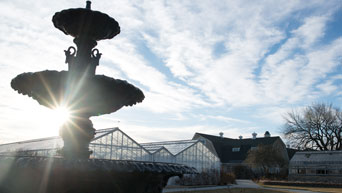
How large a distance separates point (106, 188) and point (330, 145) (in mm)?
43897

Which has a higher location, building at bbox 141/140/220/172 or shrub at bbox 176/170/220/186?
building at bbox 141/140/220/172

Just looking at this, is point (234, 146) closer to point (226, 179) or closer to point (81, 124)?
point (226, 179)

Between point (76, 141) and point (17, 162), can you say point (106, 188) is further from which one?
point (76, 141)

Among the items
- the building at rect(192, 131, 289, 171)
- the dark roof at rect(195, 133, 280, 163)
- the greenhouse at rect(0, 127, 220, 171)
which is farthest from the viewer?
the dark roof at rect(195, 133, 280, 163)

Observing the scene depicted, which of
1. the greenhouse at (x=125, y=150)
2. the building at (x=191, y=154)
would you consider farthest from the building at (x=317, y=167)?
the greenhouse at (x=125, y=150)

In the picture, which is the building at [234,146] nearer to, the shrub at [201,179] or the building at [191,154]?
the building at [191,154]

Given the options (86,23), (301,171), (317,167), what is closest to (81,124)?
(86,23)

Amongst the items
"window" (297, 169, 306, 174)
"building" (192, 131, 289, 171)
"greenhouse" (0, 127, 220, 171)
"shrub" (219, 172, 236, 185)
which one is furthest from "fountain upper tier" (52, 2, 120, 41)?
"building" (192, 131, 289, 171)

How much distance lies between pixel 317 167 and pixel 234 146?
60.5ft

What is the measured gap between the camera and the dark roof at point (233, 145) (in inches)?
2046

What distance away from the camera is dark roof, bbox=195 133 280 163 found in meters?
52.0

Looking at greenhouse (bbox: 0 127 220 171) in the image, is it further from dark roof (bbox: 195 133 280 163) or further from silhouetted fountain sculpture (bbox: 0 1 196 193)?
dark roof (bbox: 195 133 280 163)

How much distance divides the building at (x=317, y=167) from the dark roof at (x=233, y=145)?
37.2 feet

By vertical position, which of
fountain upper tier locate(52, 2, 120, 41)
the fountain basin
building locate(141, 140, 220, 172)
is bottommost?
building locate(141, 140, 220, 172)
